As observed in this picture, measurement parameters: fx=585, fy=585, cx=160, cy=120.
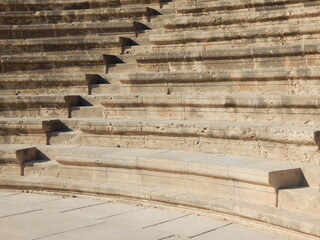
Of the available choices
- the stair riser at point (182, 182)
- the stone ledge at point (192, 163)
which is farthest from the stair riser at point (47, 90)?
the stair riser at point (182, 182)

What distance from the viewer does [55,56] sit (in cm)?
924

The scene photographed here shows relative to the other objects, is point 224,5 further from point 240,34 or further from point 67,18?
point 67,18

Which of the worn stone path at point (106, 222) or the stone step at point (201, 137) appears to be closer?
the worn stone path at point (106, 222)

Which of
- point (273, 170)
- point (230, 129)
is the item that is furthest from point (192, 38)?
point (273, 170)

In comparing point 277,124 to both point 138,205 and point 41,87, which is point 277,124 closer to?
point 138,205

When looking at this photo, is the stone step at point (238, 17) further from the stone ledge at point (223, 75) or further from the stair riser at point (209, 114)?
the stair riser at point (209, 114)

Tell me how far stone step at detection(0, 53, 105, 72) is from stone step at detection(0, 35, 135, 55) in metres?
0.36

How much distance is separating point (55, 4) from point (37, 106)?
3250mm

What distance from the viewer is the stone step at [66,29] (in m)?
9.84

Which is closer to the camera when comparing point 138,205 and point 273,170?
point 273,170

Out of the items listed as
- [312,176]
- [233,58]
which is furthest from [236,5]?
[312,176]

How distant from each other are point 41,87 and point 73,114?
1.05m

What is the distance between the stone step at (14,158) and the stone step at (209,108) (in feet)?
3.38

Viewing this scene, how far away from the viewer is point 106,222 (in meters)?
5.47
